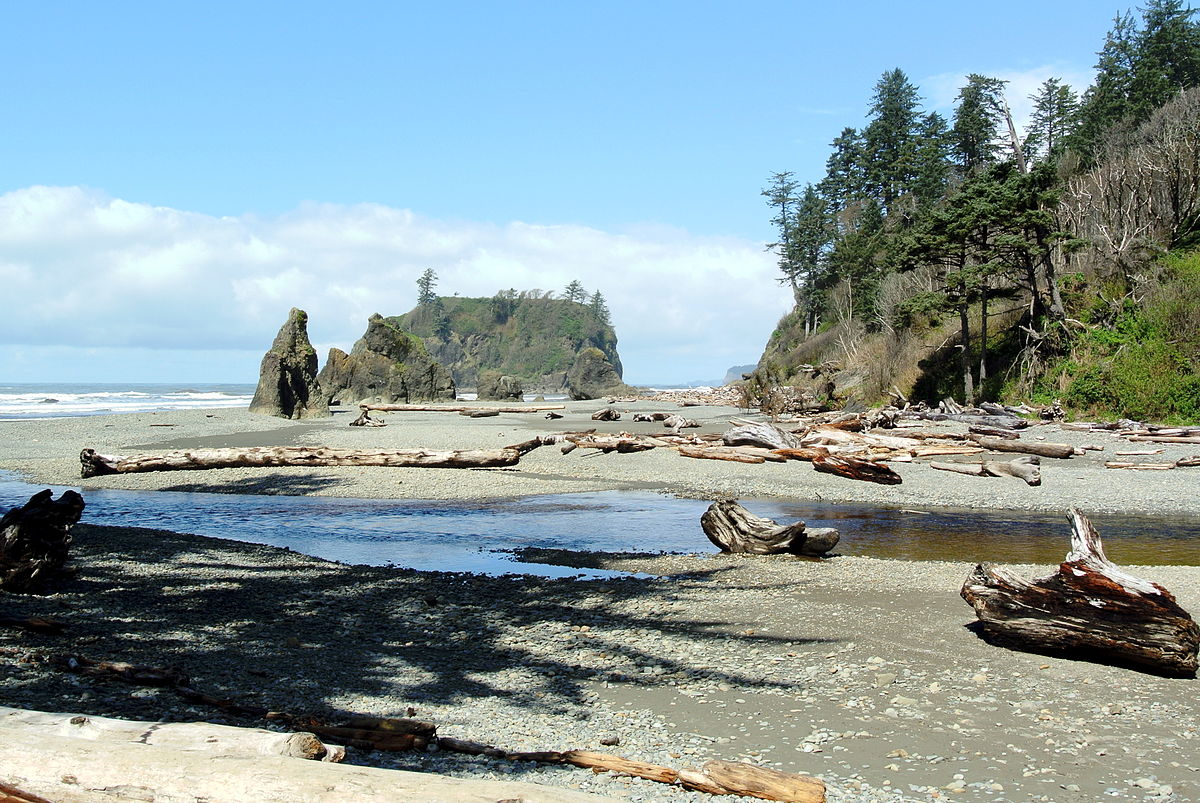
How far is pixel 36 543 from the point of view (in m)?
7.61

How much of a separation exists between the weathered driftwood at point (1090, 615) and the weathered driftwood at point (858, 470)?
10486 mm

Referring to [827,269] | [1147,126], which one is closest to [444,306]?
[827,269]

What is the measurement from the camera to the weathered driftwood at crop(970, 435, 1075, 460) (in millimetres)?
18953

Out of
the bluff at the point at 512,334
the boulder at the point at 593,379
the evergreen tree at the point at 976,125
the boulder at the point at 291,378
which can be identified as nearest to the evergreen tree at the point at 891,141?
the evergreen tree at the point at 976,125

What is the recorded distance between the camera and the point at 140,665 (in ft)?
18.1

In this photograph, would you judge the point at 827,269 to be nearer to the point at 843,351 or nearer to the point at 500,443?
the point at 843,351

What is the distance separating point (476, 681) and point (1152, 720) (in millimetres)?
4167

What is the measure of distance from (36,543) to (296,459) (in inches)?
501

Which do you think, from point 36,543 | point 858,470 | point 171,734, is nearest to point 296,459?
point 36,543

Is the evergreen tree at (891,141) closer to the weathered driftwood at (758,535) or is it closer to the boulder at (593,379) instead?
the boulder at (593,379)

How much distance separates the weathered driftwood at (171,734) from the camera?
3.06 metres

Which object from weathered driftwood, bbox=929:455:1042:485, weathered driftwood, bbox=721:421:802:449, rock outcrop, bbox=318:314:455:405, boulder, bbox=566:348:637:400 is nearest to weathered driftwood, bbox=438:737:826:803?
weathered driftwood, bbox=929:455:1042:485

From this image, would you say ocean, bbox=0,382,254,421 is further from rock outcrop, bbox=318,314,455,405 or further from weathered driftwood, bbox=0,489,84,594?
weathered driftwood, bbox=0,489,84,594

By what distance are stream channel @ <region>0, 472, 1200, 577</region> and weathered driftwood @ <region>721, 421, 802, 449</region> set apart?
210 inches
